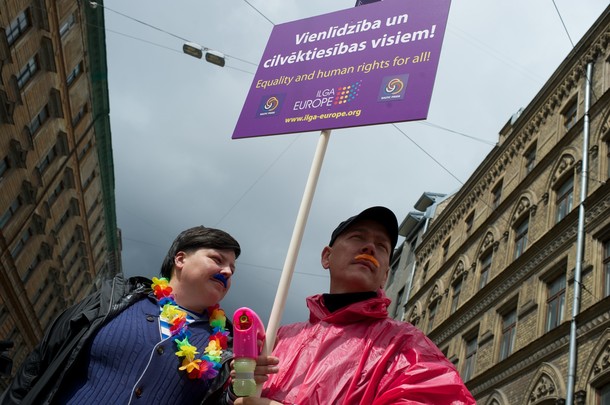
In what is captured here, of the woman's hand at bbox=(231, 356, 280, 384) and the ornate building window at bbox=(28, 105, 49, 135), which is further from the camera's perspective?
the ornate building window at bbox=(28, 105, 49, 135)

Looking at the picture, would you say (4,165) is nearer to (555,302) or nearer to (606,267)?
(555,302)

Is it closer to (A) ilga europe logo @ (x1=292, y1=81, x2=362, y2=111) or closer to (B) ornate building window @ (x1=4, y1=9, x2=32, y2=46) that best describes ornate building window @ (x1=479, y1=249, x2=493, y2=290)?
(A) ilga europe logo @ (x1=292, y1=81, x2=362, y2=111)

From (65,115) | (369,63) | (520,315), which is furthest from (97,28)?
(369,63)

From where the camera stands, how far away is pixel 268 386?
2783 millimetres

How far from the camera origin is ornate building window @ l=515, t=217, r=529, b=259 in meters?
18.9

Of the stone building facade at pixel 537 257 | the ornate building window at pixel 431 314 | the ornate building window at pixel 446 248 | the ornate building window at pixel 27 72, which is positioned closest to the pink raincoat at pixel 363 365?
the stone building facade at pixel 537 257

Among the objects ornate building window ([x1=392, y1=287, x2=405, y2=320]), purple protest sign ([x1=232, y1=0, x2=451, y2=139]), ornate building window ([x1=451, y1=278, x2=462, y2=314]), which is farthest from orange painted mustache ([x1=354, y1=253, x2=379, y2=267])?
ornate building window ([x1=392, y1=287, x2=405, y2=320])

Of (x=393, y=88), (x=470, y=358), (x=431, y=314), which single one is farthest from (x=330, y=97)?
(x=431, y=314)

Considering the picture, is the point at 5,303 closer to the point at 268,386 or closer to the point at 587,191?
the point at 587,191

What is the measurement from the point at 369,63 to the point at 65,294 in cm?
3780

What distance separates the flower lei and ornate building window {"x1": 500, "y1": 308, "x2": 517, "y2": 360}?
14.6 meters

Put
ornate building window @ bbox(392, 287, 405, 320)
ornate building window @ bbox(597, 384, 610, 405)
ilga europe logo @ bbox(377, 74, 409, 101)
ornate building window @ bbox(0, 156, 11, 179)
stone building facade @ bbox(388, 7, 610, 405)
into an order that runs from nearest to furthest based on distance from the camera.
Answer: ilga europe logo @ bbox(377, 74, 409, 101), ornate building window @ bbox(597, 384, 610, 405), stone building facade @ bbox(388, 7, 610, 405), ornate building window @ bbox(0, 156, 11, 179), ornate building window @ bbox(392, 287, 405, 320)

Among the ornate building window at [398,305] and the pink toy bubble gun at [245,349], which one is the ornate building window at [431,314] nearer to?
the ornate building window at [398,305]

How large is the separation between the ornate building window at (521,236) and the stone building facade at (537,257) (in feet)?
0.15
